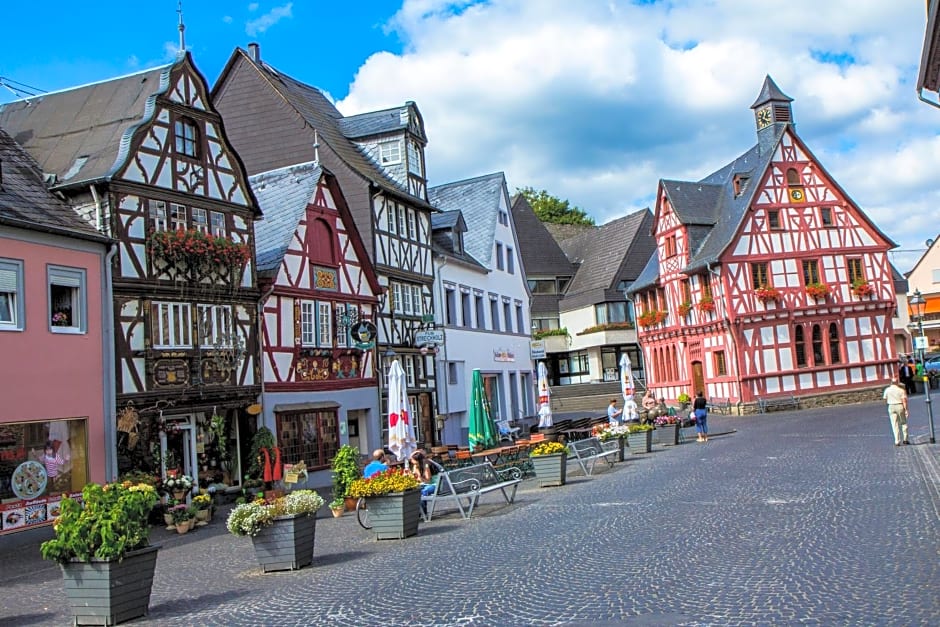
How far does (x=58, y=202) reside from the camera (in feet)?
65.5

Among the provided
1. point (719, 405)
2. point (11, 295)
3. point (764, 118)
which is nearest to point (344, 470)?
point (11, 295)

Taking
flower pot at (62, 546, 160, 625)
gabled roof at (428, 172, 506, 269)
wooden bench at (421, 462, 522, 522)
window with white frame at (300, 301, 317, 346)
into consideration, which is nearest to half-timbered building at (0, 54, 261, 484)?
window with white frame at (300, 301, 317, 346)

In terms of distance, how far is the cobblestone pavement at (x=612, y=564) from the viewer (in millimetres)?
8227

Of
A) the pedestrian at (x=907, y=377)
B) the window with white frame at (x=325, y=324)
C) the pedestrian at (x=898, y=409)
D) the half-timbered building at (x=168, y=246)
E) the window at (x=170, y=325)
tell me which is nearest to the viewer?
the half-timbered building at (x=168, y=246)

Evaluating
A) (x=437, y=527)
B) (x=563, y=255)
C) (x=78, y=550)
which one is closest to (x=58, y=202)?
(x=437, y=527)

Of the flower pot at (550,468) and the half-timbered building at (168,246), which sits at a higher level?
the half-timbered building at (168,246)

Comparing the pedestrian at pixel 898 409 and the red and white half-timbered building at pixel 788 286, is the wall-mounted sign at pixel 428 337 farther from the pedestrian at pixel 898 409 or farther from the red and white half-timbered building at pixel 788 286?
the red and white half-timbered building at pixel 788 286

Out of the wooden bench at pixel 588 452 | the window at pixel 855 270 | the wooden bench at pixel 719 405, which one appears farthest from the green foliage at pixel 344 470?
the window at pixel 855 270

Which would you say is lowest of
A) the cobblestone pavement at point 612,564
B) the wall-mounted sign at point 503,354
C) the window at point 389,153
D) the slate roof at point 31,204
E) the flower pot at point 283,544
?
the cobblestone pavement at point 612,564

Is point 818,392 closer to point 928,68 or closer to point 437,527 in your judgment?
point 928,68

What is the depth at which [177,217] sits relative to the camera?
71.9 ft

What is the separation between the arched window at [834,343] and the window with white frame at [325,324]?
27.0 m

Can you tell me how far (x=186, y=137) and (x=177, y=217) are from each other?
207 cm

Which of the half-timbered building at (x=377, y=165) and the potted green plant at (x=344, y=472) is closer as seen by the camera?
the potted green plant at (x=344, y=472)
